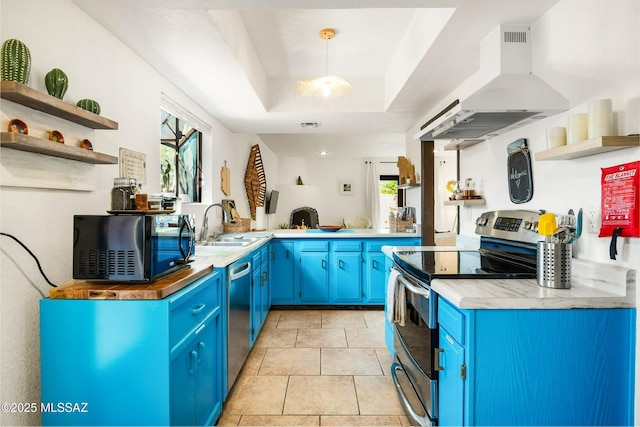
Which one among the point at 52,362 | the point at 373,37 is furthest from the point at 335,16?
the point at 52,362

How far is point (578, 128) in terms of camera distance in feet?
4.72

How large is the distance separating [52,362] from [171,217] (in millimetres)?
718

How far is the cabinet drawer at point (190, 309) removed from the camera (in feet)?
4.52

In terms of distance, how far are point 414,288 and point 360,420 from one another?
87 cm

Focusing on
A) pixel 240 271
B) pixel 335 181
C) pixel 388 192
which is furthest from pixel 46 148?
pixel 388 192

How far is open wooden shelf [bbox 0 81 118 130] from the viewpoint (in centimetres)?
115

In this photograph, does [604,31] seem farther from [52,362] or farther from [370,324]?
[370,324]

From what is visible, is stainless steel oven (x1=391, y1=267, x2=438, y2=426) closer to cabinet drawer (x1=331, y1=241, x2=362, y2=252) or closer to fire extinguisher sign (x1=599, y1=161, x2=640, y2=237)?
fire extinguisher sign (x1=599, y1=161, x2=640, y2=237)

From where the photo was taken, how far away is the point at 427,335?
1597 mm

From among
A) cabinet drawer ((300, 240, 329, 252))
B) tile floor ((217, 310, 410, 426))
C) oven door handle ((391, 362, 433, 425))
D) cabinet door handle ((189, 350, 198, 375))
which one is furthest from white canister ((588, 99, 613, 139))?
cabinet drawer ((300, 240, 329, 252))

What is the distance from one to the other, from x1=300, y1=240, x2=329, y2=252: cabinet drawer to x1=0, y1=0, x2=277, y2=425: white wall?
2.24m

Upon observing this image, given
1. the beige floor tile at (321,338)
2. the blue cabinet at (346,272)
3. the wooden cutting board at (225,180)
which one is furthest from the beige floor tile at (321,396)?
the wooden cutting board at (225,180)

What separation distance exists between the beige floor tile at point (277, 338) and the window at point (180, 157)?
1508 mm

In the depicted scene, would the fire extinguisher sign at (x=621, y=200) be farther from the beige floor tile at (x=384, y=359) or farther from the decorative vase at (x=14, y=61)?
the decorative vase at (x=14, y=61)
